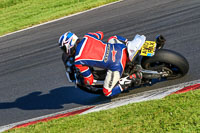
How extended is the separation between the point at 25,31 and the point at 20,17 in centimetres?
334

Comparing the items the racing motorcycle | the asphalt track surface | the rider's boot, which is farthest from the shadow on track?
the rider's boot

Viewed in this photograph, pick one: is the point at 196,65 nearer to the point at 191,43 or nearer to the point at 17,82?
the point at 191,43

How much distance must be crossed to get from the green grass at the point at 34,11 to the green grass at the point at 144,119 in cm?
1002

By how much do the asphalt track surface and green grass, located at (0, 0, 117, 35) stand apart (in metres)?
1.22

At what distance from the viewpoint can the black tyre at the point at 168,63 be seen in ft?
18.4

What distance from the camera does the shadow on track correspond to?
6992mm

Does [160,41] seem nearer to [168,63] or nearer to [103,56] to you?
[168,63]

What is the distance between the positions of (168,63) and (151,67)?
0.43m

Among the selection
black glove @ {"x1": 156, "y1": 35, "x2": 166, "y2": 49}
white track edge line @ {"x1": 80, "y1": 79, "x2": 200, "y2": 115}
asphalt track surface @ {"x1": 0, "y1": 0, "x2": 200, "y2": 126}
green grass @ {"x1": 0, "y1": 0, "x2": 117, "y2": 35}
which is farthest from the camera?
green grass @ {"x1": 0, "y1": 0, "x2": 117, "y2": 35}

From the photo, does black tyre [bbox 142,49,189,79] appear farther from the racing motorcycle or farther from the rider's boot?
the rider's boot

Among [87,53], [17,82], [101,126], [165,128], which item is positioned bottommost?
[17,82]

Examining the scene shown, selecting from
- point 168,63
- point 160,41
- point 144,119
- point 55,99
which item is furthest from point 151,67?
point 55,99

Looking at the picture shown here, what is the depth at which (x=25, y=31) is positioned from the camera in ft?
45.2

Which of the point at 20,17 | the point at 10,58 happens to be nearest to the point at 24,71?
the point at 10,58
